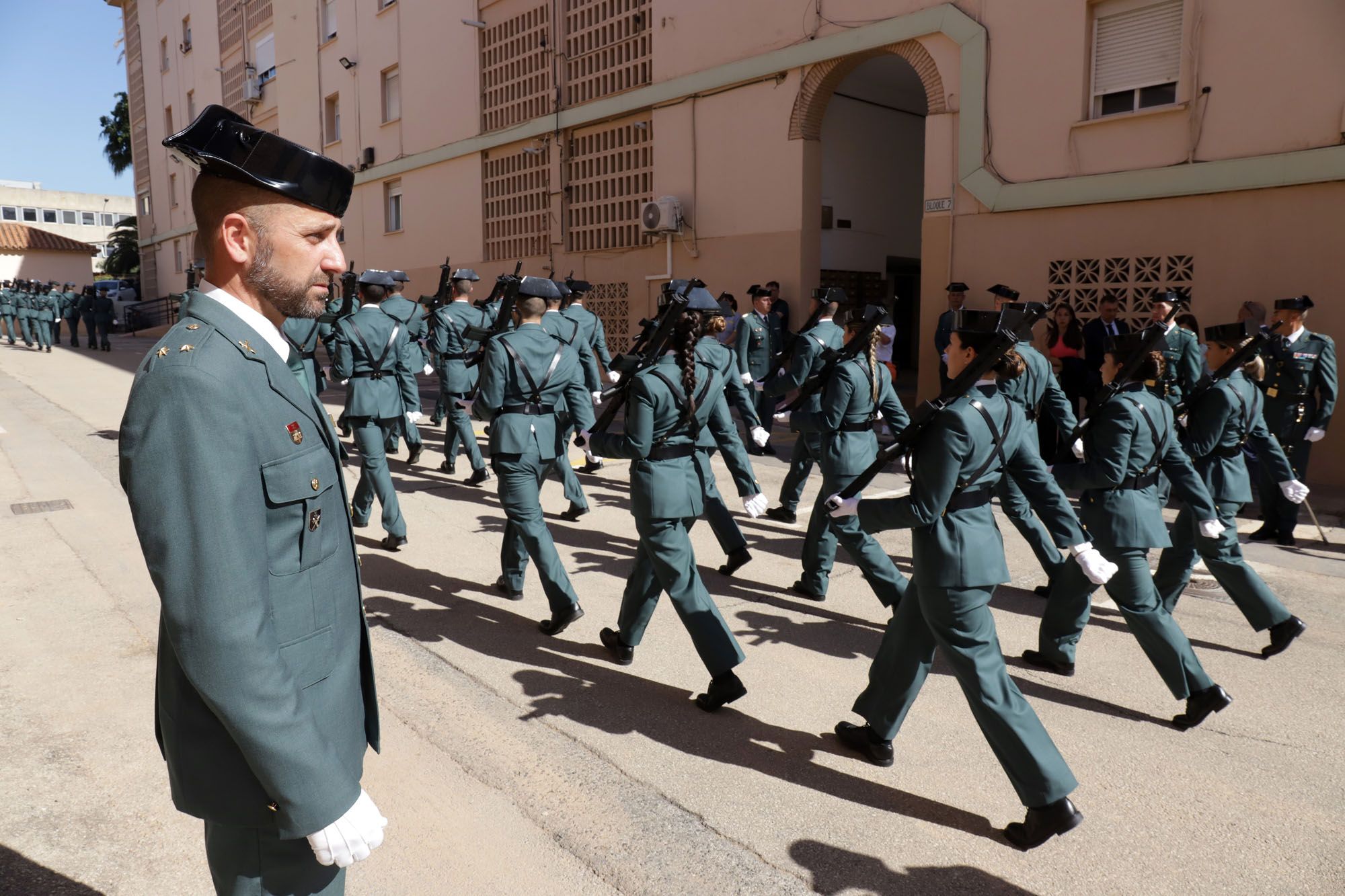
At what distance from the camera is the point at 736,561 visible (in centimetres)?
652

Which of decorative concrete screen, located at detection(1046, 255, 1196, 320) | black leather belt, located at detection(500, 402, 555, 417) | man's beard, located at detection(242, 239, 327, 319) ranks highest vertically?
decorative concrete screen, located at detection(1046, 255, 1196, 320)

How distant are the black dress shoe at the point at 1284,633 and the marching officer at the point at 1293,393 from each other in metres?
2.94

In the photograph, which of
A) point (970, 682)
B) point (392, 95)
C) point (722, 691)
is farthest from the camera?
point (392, 95)

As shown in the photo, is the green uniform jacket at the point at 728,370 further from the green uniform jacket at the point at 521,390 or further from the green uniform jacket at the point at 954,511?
the green uniform jacket at the point at 954,511

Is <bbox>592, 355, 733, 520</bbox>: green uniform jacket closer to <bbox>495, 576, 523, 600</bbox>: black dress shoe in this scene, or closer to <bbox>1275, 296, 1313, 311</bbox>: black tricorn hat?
Answer: <bbox>495, 576, 523, 600</bbox>: black dress shoe

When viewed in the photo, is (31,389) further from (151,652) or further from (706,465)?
(706,465)

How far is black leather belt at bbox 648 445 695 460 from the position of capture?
4.69 metres

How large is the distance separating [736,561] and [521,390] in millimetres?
1937

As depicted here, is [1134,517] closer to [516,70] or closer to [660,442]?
[660,442]

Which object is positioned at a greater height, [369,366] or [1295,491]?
[369,366]

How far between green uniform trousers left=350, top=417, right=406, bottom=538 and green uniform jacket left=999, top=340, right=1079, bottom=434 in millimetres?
4659

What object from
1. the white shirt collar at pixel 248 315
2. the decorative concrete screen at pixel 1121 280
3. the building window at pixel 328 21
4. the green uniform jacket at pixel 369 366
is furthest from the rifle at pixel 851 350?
the building window at pixel 328 21

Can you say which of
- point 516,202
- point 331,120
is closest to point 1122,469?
point 516,202

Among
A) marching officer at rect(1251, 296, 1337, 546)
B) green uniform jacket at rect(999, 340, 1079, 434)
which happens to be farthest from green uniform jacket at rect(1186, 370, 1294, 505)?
marching officer at rect(1251, 296, 1337, 546)
